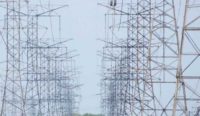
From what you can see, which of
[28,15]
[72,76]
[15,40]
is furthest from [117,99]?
[72,76]

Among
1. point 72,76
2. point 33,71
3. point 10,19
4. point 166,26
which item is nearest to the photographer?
point 166,26

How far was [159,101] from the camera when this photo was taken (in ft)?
110

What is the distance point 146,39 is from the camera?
36.3 metres

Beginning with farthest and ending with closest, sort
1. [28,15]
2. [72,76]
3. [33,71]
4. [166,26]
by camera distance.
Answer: [72,76] → [33,71] → [28,15] → [166,26]

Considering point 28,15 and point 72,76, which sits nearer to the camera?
point 28,15

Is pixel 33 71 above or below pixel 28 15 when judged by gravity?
below

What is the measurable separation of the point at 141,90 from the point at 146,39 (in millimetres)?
2337

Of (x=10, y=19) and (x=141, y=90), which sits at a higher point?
(x=10, y=19)

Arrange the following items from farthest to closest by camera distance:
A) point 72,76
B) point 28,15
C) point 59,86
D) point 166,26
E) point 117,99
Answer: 1. point 72,76
2. point 59,86
3. point 117,99
4. point 28,15
5. point 166,26

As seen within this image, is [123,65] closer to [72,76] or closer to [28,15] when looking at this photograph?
[28,15]

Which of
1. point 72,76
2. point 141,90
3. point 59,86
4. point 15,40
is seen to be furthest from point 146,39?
point 72,76

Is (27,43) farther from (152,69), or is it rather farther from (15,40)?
(152,69)

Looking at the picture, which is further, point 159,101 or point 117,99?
point 117,99

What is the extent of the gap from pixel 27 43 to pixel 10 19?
5.49 metres
